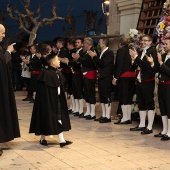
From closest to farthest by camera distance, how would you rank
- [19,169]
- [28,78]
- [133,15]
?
[19,169]
[133,15]
[28,78]

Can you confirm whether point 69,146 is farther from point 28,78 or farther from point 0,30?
point 28,78

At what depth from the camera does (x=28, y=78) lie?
13219 millimetres

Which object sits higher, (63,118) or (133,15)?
(133,15)

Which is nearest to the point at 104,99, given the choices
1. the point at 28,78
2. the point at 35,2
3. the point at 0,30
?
the point at 0,30

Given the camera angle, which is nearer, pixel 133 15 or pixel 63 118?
pixel 63 118

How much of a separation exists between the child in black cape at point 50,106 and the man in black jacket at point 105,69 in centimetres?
213

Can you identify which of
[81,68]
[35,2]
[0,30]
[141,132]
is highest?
[35,2]

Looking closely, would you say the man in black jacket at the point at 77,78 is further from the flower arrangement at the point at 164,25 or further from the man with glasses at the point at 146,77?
the man with glasses at the point at 146,77

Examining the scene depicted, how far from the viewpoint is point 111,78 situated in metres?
8.41

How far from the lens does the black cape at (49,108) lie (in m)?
6.09

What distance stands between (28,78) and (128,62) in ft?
19.5

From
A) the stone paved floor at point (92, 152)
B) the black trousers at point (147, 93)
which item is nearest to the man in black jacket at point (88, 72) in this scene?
the stone paved floor at point (92, 152)

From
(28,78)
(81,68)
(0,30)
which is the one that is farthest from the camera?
(28,78)

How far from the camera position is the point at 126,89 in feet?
26.7
